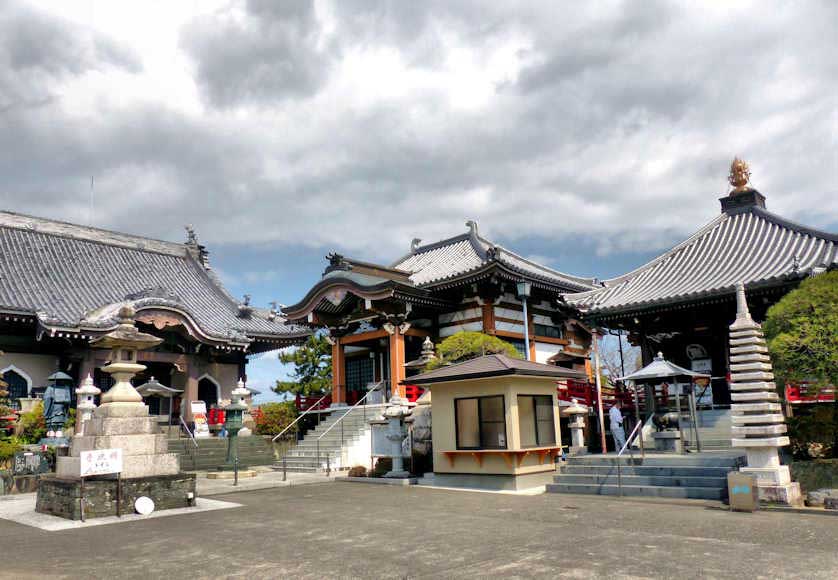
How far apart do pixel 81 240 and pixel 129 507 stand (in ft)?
75.1

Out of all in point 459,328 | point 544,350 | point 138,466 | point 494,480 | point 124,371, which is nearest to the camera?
point 138,466

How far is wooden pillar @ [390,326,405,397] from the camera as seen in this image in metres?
23.7

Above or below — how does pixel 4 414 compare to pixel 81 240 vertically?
below

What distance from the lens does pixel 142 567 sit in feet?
24.8

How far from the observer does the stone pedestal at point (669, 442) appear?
15378 mm

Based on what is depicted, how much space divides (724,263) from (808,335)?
7689 millimetres

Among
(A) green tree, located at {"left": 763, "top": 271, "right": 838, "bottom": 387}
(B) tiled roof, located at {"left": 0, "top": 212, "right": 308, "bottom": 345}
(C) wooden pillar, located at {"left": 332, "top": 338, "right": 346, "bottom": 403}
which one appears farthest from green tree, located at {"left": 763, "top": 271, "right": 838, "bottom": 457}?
(B) tiled roof, located at {"left": 0, "top": 212, "right": 308, "bottom": 345}

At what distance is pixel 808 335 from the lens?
43.0 feet

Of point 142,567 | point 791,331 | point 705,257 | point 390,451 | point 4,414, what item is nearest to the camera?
point 142,567

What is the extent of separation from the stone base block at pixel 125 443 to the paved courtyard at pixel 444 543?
5.09 feet

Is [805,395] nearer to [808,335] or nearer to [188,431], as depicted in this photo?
[808,335]

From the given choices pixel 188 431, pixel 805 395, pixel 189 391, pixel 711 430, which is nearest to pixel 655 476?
pixel 711 430

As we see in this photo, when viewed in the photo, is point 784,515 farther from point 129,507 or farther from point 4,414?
point 4,414

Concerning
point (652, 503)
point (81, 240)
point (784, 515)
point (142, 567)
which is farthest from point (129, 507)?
point (81, 240)
